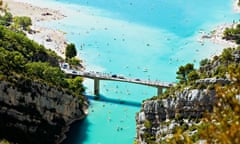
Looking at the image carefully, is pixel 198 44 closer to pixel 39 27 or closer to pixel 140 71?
pixel 140 71

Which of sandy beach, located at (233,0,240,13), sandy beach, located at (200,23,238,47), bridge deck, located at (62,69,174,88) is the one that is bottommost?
bridge deck, located at (62,69,174,88)

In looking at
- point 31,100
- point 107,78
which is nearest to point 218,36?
point 107,78

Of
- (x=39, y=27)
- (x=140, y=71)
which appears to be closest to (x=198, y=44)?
(x=140, y=71)

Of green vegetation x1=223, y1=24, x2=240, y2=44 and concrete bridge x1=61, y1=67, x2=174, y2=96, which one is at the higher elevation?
green vegetation x1=223, y1=24, x2=240, y2=44

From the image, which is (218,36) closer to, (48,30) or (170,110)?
(48,30)

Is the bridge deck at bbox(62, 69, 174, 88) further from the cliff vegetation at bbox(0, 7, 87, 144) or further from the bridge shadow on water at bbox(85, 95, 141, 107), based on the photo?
the cliff vegetation at bbox(0, 7, 87, 144)

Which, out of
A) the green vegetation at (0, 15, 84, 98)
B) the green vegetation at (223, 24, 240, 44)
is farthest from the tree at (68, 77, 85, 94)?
the green vegetation at (223, 24, 240, 44)

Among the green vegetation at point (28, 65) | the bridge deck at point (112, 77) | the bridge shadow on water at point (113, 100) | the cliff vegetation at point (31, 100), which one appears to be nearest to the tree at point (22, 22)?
the green vegetation at point (28, 65)
